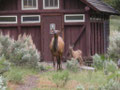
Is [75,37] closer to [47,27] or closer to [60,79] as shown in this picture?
[47,27]

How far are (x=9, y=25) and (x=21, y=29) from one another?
0.69 metres

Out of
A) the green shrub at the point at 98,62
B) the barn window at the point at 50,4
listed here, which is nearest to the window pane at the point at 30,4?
the barn window at the point at 50,4

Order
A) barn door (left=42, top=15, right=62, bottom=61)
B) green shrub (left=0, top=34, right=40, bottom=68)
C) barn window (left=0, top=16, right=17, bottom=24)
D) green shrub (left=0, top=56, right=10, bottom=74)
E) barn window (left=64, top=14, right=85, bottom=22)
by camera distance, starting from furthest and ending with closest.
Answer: barn window (left=0, top=16, right=17, bottom=24), barn door (left=42, top=15, right=62, bottom=61), barn window (left=64, top=14, right=85, bottom=22), green shrub (left=0, top=34, right=40, bottom=68), green shrub (left=0, top=56, right=10, bottom=74)

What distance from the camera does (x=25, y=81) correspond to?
10094 millimetres

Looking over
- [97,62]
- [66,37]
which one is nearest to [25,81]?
[97,62]

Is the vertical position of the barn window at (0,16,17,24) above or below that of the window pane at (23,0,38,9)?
below

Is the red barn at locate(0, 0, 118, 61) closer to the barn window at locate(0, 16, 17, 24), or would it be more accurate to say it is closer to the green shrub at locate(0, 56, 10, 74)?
the barn window at locate(0, 16, 17, 24)

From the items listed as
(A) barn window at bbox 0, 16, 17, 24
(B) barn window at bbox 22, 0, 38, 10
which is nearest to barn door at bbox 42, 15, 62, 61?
(B) barn window at bbox 22, 0, 38, 10

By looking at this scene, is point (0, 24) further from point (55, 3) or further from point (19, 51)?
point (19, 51)

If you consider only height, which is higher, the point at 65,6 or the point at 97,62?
the point at 65,6

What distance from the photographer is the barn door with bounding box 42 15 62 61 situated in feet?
53.1

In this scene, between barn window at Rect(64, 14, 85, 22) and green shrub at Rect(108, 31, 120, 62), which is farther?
barn window at Rect(64, 14, 85, 22)

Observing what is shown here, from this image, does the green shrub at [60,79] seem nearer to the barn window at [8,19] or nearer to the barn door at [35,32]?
the barn door at [35,32]

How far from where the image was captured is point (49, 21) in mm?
16281
